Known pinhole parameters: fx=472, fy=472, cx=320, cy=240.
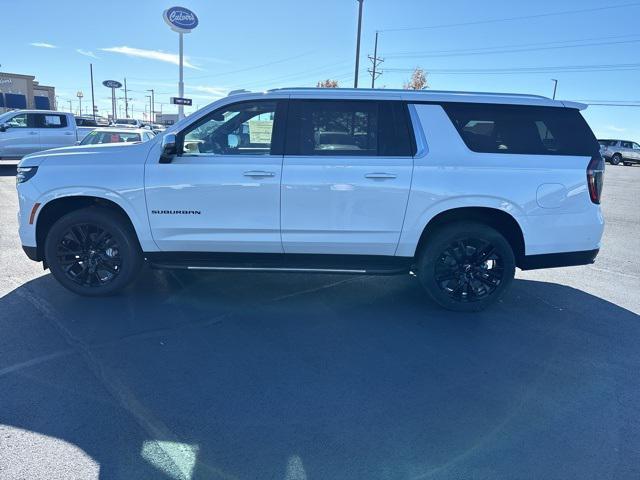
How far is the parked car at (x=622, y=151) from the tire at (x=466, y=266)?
37.9m

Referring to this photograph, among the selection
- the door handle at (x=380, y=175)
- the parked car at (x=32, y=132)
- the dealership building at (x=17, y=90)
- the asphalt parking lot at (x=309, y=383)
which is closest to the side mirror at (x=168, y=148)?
the asphalt parking lot at (x=309, y=383)

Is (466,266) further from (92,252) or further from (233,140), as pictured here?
(92,252)

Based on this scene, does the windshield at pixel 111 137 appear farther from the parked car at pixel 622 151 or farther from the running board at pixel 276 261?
the parked car at pixel 622 151

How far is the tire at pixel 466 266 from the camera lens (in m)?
4.48

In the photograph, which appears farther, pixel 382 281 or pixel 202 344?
pixel 382 281

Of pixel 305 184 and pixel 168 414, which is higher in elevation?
pixel 305 184

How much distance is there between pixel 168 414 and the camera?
2.90 metres

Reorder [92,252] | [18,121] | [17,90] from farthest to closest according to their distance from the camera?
[17,90]
[18,121]
[92,252]

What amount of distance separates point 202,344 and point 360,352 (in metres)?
1.27

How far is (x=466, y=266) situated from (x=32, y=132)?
53.4ft

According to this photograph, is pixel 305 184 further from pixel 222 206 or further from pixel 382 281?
pixel 382 281

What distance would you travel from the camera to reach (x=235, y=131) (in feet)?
14.6

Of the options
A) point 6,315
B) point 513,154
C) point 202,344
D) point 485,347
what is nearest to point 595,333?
point 485,347

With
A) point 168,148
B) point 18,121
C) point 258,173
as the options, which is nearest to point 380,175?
point 258,173
